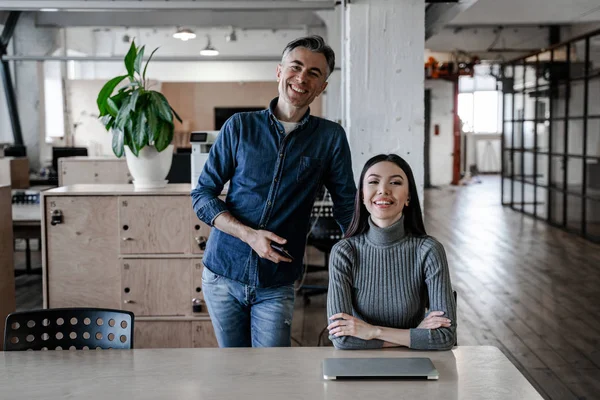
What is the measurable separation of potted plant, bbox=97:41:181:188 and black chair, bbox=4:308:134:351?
1826 mm

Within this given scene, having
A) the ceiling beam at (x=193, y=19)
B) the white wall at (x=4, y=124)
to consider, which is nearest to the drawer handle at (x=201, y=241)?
the white wall at (x=4, y=124)

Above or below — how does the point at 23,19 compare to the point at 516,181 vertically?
above

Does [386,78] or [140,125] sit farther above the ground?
[386,78]

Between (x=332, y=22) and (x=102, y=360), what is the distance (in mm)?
8393

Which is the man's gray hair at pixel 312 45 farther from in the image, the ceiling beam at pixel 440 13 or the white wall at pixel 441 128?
the white wall at pixel 441 128

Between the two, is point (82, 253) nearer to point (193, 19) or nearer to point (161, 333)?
point (161, 333)

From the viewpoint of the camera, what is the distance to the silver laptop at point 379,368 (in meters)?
1.58

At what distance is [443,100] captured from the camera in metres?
16.5

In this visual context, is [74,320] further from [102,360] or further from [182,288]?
[182,288]

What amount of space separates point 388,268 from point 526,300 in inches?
162

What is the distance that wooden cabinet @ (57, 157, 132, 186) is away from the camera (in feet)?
23.7

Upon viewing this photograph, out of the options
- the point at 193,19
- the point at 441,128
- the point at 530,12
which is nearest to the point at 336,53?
the point at 193,19

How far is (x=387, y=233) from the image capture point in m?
1.97

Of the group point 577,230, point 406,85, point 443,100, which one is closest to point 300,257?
point 406,85
